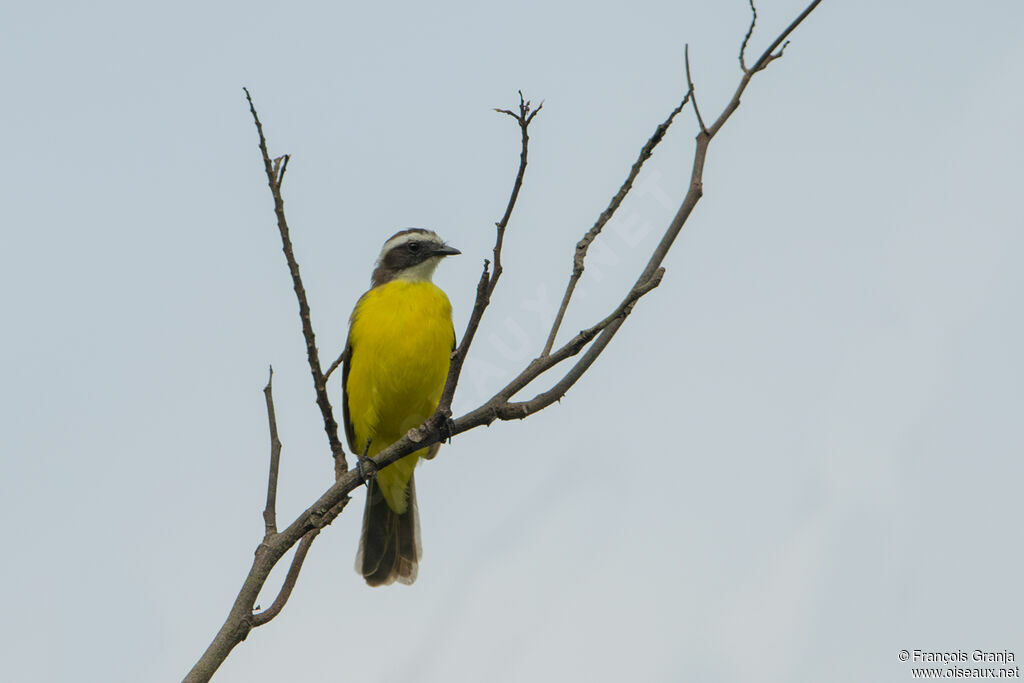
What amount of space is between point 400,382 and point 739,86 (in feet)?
13.7

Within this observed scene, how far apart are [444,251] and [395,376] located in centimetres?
161

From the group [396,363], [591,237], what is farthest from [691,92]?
[396,363]

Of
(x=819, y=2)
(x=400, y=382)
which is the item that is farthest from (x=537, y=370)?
(x=400, y=382)

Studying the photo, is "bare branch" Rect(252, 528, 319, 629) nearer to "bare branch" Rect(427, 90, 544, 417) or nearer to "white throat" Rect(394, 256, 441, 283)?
"bare branch" Rect(427, 90, 544, 417)

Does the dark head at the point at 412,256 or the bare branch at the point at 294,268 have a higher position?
the dark head at the point at 412,256

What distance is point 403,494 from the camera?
918 cm

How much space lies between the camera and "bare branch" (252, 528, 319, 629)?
4328 millimetres

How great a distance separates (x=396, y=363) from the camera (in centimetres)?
784

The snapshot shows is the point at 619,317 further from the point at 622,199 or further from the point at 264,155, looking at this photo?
the point at 264,155

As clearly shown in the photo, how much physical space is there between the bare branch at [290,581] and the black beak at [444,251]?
180 inches

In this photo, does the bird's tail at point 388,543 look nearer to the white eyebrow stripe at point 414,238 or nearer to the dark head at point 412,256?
the dark head at point 412,256

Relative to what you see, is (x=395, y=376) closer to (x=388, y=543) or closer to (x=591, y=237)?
(x=388, y=543)

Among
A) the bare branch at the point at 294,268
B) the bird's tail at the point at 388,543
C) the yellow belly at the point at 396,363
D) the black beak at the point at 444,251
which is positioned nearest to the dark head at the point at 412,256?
the black beak at the point at 444,251

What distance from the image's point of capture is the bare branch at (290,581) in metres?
4.33
